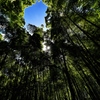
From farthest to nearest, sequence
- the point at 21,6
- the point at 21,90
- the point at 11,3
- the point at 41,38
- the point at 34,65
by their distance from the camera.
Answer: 1. the point at 41,38
2. the point at 34,65
3. the point at 21,90
4. the point at 21,6
5. the point at 11,3

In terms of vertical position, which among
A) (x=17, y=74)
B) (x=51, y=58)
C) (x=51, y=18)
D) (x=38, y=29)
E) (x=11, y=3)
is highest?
(x=38, y=29)

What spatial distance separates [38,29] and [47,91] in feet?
29.3

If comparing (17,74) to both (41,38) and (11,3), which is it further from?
(11,3)

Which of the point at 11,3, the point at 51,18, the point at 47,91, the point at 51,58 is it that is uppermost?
the point at 51,18

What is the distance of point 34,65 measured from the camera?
49.1 feet

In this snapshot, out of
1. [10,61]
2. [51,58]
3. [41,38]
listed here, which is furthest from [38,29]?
[10,61]

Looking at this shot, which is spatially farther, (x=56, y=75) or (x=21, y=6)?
(x=56, y=75)

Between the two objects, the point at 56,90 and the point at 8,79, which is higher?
the point at 8,79

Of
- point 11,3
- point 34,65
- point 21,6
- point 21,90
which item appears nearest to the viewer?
point 11,3

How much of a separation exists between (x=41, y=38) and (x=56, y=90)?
307 inches

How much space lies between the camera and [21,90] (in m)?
13.8

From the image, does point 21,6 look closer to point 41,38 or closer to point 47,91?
point 41,38

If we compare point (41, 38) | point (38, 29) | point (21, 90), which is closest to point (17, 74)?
point (21, 90)

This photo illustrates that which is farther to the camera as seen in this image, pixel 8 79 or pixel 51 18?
pixel 8 79
